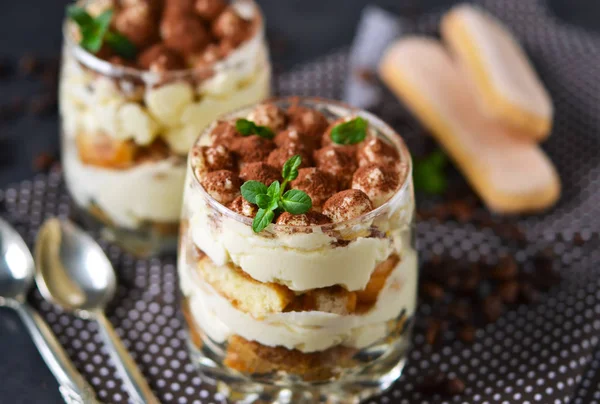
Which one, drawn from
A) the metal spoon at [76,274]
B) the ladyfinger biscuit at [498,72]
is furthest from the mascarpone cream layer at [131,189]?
the ladyfinger biscuit at [498,72]

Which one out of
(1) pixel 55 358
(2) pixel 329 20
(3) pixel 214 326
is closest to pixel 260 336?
(3) pixel 214 326

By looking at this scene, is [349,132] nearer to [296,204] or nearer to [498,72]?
[296,204]

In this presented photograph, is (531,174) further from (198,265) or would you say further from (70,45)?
(70,45)

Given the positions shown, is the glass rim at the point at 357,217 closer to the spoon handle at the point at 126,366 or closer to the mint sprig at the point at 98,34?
the mint sprig at the point at 98,34

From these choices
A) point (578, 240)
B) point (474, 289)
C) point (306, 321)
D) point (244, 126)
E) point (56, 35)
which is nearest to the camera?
point (306, 321)

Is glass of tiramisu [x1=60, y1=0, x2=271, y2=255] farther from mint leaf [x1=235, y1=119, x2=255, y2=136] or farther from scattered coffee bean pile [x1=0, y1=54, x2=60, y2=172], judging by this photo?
scattered coffee bean pile [x1=0, y1=54, x2=60, y2=172]

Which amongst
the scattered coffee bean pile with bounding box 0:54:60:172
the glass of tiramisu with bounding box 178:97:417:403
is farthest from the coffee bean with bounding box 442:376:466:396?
the scattered coffee bean pile with bounding box 0:54:60:172

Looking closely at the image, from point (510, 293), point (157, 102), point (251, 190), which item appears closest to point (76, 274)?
point (157, 102)
